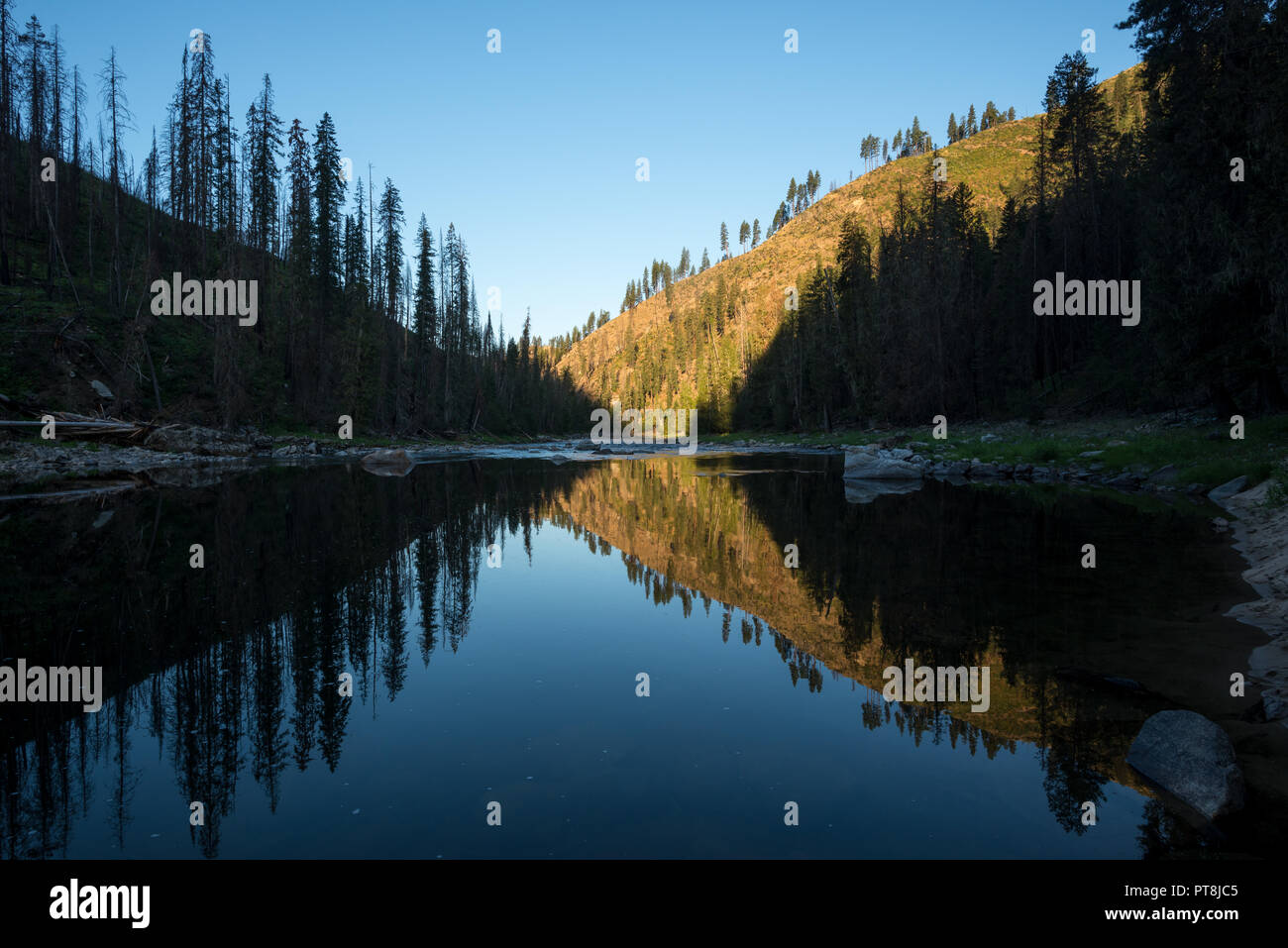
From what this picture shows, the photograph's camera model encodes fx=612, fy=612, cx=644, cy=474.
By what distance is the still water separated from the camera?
3.79m

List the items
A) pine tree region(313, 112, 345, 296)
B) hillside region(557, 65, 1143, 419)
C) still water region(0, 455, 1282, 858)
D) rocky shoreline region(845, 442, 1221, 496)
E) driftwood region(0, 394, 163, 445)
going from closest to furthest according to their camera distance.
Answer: still water region(0, 455, 1282, 858)
rocky shoreline region(845, 442, 1221, 496)
driftwood region(0, 394, 163, 445)
pine tree region(313, 112, 345, 296)
hillside region(557, 65, 1143, 419)

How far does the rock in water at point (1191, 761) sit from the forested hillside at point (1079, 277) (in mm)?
17329

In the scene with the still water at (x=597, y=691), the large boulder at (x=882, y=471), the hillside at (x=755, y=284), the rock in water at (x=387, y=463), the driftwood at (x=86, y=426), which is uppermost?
the hillside at (x=755, y=284)

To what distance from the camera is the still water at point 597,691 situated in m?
3.79

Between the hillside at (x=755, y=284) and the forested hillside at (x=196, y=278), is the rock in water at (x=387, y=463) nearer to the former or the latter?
the forested hillside at (x=196, y=278)

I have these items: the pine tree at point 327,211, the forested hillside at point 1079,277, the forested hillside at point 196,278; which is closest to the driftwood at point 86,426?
the forested hillside at point 196,278

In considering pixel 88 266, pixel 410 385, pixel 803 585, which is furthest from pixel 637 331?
pixel 803 585

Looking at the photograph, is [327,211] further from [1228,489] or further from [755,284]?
[755,284]

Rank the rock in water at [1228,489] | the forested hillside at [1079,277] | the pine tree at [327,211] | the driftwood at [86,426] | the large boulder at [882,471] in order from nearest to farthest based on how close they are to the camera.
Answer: the rock in water at [1228,489] < the forested hillside at [1079,277] < the driftwood at [86,426] < the large boulder at [882,471] < the pine tree at [327,211]

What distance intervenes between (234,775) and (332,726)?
0.87m

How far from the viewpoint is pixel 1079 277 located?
43188mm

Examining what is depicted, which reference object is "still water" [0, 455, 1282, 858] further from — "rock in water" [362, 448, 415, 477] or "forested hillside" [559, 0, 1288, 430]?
"rock in water" [362, 448, 415, 477]

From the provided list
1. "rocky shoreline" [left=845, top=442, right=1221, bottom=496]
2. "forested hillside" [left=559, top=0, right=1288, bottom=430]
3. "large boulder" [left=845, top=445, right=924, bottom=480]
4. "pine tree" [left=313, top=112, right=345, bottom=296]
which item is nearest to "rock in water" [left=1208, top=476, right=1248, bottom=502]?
"rocky shoreline" [left=845, top=442, right=1221, bottom=496]

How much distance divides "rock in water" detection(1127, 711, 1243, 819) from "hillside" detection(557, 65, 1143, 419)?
88.6m
